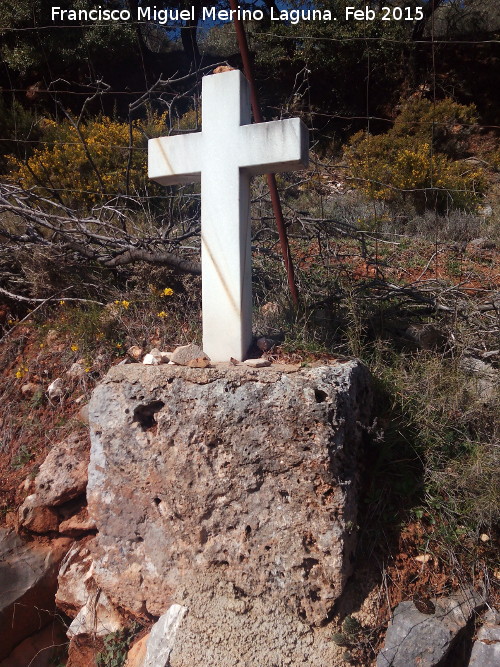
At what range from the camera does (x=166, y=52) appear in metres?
10.6

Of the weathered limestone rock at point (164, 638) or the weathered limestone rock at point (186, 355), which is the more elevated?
the weathered limestone rock at point (186, 355)

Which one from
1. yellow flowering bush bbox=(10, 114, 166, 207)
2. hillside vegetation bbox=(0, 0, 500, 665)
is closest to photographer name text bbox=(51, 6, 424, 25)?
hillside vegetation bbox=(0, 0, 500, 665)

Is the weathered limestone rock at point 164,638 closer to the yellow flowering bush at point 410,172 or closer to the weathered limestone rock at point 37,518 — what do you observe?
the weathered limestone rock at point 37,518

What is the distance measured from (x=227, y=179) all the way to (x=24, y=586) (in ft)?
7.38

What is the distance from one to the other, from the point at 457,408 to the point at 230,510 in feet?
3.87

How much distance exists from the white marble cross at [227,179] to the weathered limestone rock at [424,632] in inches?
49.5

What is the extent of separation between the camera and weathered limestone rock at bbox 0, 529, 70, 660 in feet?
8.57

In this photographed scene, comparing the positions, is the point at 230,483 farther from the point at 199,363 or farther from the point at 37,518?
the point at 37,518

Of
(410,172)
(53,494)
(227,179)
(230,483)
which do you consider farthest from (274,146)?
(410,172)

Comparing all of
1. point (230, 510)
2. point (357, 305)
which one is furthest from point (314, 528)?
point (357, 305)

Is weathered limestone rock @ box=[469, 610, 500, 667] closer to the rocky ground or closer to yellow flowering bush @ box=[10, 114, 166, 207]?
the rocky ground

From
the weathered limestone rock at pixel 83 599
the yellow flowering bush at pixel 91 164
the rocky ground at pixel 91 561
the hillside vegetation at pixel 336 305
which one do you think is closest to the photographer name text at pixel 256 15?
the hillside vegetation at pixel 336 305

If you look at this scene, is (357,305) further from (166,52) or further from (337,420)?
(166,52)

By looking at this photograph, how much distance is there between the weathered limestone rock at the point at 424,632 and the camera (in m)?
1.89
